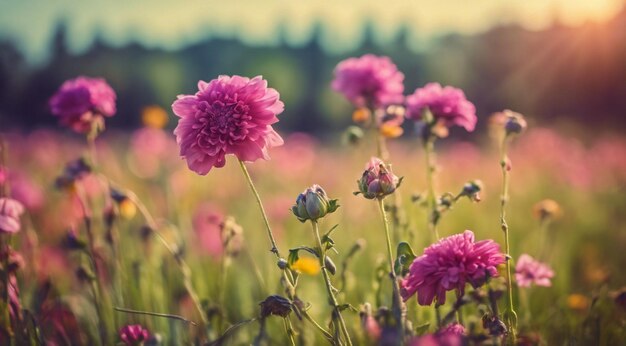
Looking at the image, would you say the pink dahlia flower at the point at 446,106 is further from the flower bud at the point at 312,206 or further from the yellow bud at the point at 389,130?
the flower bud at the point at 312,206

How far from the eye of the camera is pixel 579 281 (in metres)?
2.64

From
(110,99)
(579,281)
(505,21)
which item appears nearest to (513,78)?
(505,21)

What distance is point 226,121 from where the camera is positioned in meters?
1.12

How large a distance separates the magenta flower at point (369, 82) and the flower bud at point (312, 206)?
2.36 feet

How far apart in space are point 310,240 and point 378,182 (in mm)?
2016

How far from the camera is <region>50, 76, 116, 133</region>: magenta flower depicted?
1656mm

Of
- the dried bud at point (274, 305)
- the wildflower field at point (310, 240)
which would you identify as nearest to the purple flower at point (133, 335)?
the wildflower field at point (310, 240)

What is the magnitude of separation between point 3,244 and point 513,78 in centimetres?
1532

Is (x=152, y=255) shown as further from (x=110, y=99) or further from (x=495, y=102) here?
(x=495, y=102)

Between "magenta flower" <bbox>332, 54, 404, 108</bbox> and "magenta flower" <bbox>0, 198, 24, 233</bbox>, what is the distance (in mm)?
980

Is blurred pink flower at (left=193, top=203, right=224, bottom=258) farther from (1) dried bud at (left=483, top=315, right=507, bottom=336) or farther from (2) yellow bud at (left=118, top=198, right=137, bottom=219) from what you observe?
(1) dried bud at (left=483, top=315, right=507, bottom=336)

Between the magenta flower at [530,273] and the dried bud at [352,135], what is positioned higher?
the dried bud at [352,135]

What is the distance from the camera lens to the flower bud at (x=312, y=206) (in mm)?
1067

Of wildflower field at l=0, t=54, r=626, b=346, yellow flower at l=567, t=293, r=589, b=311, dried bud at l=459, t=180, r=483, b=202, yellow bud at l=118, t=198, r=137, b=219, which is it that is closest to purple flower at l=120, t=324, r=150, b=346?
wildflower field at l=0, t=54, r=626, b=346
